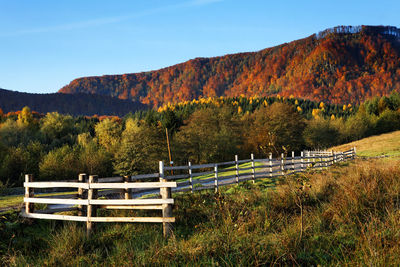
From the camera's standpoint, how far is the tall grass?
4.07 metres

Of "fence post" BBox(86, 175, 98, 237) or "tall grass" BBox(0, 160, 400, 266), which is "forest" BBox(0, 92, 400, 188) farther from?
"fence post" BBox(86, 175, 98, 237)

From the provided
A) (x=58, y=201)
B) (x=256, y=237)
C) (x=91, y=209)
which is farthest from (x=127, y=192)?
(x=256, y=237)

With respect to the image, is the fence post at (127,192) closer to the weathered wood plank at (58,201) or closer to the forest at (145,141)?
the weathered wood plank at (58,201)

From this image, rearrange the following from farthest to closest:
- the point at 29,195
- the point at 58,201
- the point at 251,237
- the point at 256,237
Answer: the point at 29,195 → the point at 58,201 → the point at 256,237 → the point at 251,237

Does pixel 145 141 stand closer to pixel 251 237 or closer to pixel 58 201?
pixel 58 201

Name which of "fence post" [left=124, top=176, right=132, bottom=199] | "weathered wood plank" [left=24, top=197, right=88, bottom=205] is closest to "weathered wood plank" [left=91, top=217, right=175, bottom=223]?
"weathered wood plank" [left=24, top=197, right=88, bottom=205]

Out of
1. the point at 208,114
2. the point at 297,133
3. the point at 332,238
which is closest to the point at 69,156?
the point at 208,114

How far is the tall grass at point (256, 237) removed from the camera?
407cm

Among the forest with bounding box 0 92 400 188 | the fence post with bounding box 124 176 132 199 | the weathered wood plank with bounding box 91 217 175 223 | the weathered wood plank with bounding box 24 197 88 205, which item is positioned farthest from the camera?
the forest with bounding box 0 92 400 188

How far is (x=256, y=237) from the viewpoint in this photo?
4.90 meters

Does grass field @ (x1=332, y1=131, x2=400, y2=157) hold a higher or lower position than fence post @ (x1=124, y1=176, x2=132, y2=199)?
lower

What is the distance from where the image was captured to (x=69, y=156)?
3328 centimetres

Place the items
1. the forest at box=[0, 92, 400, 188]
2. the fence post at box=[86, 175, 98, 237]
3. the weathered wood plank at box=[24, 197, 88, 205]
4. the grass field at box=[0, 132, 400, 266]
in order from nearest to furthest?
the grass field at box=[0, 132, 400, 266], the fence post at box=[86, 175, 98, 237], the weathered wood plank at box=[24, 197, 88, 205], the forest at box=[0, 92, 400, 188]

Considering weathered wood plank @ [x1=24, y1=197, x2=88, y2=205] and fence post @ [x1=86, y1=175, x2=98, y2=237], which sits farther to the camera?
weathered wood plank @ [x1=24, y1=197, x2=88, y2=205]
